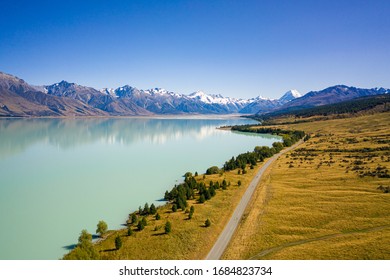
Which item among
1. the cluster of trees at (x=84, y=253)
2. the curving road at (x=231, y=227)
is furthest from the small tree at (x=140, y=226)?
the curving road at (x=231, y=227)


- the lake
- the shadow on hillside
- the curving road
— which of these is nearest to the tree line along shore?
the shadow on hillside

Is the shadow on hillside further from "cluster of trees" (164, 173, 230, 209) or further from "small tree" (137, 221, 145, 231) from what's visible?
"cluster of trees" (164, 173, 230, 209)

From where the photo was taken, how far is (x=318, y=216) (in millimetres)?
53469

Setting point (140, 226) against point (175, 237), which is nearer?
point (175, 237)

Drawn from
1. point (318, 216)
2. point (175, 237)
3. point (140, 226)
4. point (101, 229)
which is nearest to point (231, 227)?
point (175, 237)

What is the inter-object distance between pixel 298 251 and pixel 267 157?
268ft

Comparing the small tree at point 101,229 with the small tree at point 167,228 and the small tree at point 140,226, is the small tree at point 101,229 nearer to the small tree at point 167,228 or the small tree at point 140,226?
the small tree at point 140,226

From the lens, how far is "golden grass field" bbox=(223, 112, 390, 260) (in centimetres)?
4034

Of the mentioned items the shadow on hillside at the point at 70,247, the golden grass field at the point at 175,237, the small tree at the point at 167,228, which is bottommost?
the shadow on hillside at the point at 70,247

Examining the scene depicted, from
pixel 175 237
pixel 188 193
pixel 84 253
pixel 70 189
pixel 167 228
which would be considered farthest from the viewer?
pixel 70 189

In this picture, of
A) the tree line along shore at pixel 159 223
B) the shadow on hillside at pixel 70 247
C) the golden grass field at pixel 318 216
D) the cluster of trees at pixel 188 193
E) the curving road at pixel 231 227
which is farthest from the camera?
the cluster of trees at pixel 188 193

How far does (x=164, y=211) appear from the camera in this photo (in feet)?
191

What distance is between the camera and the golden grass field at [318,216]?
40.3 meters

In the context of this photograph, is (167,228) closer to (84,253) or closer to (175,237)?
(175,237)
